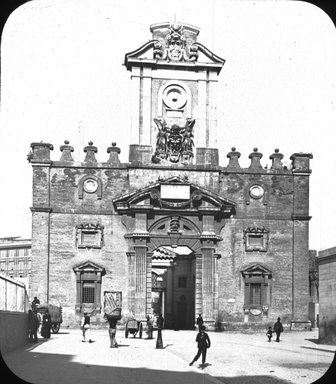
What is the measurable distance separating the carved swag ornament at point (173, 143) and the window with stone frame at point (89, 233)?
15.2ft

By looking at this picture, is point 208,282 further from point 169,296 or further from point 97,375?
point 97,375

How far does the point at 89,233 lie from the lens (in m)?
39.5

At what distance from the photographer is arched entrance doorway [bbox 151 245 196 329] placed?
48906mm

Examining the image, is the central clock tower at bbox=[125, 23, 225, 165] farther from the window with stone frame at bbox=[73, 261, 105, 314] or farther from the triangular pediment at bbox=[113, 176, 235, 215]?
the window with stone frame at bbox=[73, 261, 105, 314]

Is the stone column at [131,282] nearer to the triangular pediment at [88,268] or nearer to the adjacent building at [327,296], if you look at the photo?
the triangular pediment at [88,268]

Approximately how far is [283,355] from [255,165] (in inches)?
703

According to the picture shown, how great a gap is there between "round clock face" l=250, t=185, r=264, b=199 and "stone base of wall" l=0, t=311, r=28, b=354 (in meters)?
17.1

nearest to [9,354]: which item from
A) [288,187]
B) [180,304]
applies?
[288,187]

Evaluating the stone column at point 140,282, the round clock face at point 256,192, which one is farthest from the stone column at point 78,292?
the round clock face at point 256,192

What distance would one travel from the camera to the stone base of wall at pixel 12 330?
2172 cm

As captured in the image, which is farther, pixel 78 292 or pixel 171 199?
pixel 171 199

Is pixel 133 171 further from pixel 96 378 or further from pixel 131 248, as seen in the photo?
pixel 96 378

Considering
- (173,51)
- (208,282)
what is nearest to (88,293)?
(208,282)

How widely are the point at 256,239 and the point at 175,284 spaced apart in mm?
13213
